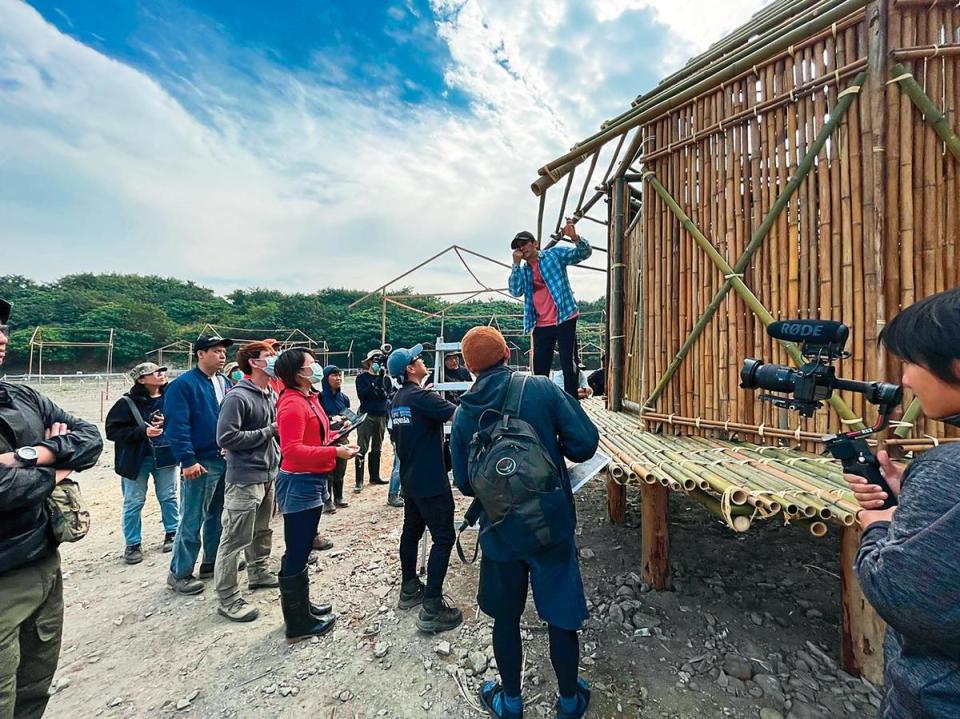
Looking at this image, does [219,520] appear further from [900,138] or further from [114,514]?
[900,138]

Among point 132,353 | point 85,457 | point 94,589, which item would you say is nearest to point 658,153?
point 85,457

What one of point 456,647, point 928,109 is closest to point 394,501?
point 456,647

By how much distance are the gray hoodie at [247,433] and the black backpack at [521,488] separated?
229cm

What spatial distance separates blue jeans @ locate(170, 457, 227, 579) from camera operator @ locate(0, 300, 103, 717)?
1.84m

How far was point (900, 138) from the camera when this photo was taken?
8.60 ft

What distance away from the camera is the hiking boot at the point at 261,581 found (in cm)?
401

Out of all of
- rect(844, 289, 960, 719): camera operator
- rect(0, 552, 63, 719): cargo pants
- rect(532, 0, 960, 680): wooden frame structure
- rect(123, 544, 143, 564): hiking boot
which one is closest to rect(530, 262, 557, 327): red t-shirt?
rect(532, 0, 960, 680): wooden frame structure

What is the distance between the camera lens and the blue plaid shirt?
4359 mm

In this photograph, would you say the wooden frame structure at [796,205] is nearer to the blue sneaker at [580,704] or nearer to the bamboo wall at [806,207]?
the bamboo wall at [806,207]

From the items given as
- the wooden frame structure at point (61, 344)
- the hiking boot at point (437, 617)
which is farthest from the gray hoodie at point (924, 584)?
the wooden frame structure at point (61, 344)

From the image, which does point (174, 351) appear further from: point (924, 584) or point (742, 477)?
point (924, 584)

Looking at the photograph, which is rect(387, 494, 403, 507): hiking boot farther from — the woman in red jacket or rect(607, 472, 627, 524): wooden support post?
rect(607, 472, 627, 524): wooden support post

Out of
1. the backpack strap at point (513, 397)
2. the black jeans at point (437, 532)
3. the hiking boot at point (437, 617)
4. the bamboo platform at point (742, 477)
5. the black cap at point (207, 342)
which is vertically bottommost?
the hiking boot at point (437, 617)

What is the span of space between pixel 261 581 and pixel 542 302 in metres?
3.80
